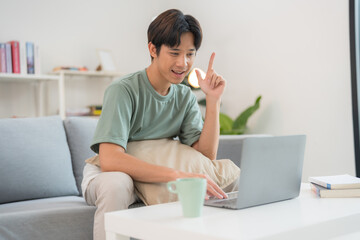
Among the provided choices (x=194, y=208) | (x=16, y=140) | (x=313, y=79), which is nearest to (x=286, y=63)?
(x=313, y=79)

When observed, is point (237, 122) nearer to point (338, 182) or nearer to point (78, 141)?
point (78, 141)

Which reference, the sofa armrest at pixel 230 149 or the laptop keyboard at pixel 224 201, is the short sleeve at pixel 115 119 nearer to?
the laptop keyboard at pixel 224 201

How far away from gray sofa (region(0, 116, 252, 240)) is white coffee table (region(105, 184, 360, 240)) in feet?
1.43

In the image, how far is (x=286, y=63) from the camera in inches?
132

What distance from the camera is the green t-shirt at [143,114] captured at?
144 centimetres

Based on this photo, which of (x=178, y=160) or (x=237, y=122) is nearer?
(x=178, y=160)

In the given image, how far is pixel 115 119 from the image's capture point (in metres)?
1.44

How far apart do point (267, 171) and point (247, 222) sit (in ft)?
0.71

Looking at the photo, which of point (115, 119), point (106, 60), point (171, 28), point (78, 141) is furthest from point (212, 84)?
point (106, 60)

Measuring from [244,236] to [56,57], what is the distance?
11.6ft

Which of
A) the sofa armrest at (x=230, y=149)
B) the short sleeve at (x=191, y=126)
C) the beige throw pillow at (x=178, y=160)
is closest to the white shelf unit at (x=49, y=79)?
the sofa armrest at (x=230, y=149)

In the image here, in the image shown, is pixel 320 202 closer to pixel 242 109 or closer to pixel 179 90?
pixel 179 90

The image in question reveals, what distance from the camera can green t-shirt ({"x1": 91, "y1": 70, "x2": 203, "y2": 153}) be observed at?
1.44 metres

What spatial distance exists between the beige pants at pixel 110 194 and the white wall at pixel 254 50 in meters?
2.05
